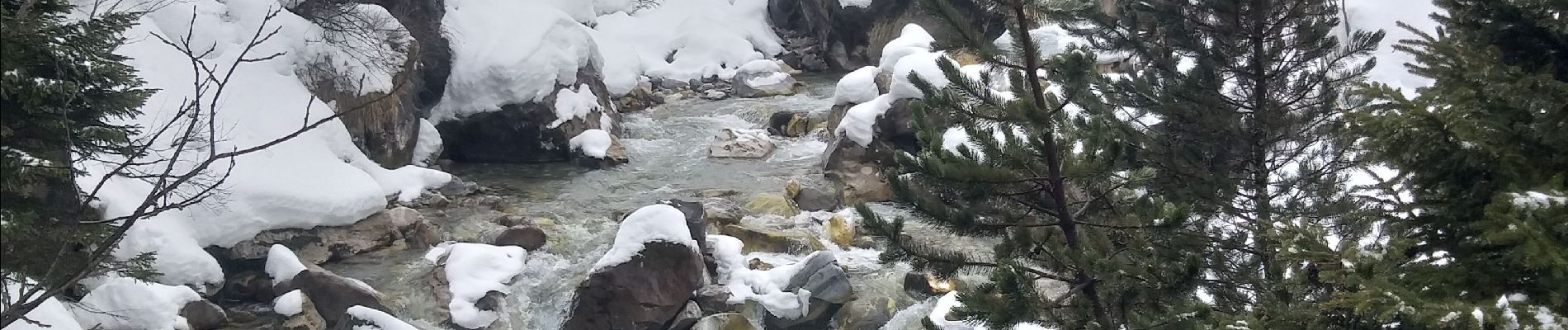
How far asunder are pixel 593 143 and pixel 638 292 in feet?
27.3

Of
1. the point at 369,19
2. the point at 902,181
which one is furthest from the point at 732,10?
the point at 902,181

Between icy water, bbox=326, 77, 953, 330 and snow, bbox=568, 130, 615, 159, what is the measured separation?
1.31ft

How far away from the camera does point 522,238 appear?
1149 centimetres

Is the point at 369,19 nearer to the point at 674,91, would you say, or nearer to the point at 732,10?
the point at 674,91

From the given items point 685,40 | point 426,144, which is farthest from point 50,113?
point 685,40

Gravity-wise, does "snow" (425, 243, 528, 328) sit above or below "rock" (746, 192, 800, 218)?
below

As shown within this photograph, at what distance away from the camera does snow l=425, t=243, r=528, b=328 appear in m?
9.38

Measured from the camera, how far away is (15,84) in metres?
3.39

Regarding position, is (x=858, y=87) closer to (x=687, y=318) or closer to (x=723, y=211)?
(x=723, y=211)

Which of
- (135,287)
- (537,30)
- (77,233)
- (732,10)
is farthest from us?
(732,10)

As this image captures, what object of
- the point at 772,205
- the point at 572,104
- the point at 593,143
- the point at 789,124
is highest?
the point at 572,104

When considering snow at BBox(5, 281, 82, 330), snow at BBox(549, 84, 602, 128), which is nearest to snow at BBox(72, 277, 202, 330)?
snow at BBox(5, 281, 82, 330)

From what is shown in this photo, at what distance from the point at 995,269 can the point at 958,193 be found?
0.48m

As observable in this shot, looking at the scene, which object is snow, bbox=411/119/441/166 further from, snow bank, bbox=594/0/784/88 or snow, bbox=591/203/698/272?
snow bank, bbox=594/0/784/88
